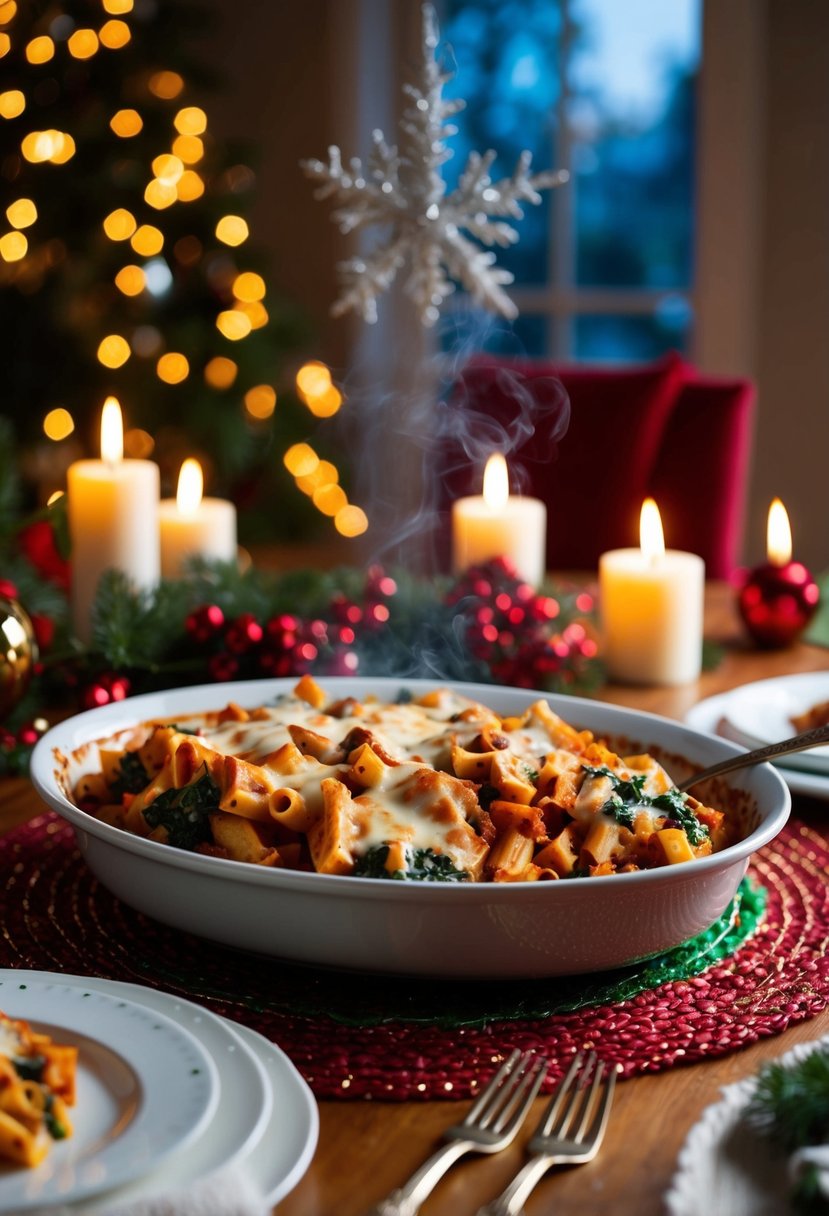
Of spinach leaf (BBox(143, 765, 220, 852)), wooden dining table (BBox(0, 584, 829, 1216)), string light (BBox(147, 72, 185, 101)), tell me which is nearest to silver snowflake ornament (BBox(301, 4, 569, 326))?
spinach leaf (BBox(143, 765, 220, 852))

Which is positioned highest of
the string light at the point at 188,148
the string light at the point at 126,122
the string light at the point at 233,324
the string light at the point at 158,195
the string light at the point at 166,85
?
the string light at the point at 166,85

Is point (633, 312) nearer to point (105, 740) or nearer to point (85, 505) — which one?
point (85, 505)

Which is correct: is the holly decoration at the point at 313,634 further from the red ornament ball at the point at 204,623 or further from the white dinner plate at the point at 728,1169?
the white dinner plate at the point at 728,1169

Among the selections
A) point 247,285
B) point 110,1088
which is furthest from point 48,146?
point 110,1088

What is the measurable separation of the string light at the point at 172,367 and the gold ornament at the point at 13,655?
2.41 meters

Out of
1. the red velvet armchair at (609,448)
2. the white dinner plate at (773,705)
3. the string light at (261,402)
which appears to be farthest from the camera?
the string light at (261,402)

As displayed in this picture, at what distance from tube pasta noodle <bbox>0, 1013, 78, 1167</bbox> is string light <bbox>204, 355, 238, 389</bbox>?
3056 mm

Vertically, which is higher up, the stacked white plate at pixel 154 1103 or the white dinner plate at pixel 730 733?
the stacked white plate at pixel 154 1103

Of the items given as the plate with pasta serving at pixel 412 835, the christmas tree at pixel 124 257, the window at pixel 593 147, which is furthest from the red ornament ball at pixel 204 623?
the window at pixel 593 147

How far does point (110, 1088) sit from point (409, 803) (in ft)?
0.88

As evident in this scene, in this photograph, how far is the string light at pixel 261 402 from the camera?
12.2 ft

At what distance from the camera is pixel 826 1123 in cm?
65

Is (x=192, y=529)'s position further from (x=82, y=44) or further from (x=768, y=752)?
(x=82, y=44)

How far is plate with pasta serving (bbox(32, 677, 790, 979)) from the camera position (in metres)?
0.77
